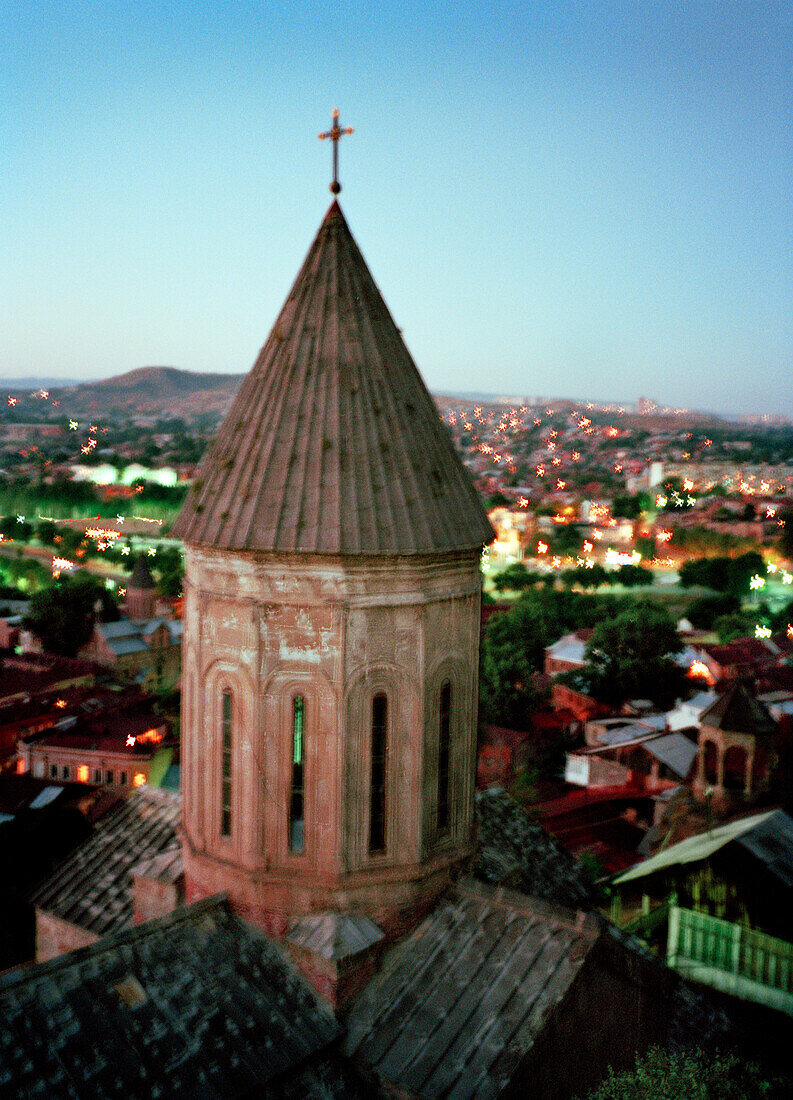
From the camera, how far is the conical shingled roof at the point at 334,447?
22.3ft

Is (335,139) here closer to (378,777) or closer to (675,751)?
(378,777)

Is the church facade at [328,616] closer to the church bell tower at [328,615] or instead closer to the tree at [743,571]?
the church bell tower at [328,615]

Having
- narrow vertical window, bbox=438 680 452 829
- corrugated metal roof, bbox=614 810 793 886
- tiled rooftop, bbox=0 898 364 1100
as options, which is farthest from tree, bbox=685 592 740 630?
tiled rooftop, bbox=0 898 364 1100

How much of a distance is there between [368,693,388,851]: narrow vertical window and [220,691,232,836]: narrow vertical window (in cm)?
130

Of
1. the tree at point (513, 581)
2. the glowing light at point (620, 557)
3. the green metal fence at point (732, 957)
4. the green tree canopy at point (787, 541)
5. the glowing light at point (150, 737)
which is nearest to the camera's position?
the green metal fence at point (732, 957)

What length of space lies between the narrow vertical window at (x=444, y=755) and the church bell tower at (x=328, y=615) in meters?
0.02

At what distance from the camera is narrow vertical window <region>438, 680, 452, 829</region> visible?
7.67 metres

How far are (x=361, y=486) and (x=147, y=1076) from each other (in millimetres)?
4478

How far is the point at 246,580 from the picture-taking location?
23.1 feet

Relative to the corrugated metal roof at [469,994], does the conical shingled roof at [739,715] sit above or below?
below

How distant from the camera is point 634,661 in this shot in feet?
136

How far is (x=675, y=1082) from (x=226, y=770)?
4428mm

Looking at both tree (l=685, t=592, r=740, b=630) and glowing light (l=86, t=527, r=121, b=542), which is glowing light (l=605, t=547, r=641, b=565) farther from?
glowing light (l=86, t=527, r=121, b=542)

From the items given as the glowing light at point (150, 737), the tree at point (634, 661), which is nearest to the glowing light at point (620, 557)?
the tree at point (634, 661)
